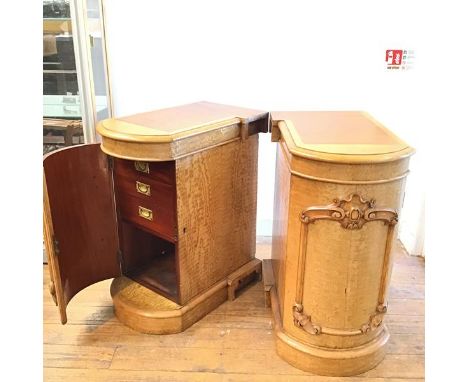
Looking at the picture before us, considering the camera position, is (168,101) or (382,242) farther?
(168,101)

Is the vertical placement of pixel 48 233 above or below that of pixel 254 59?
below

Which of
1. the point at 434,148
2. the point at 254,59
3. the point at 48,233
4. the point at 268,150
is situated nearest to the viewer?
the point at 434,148

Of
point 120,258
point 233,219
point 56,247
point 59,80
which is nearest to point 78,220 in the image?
point 56,247

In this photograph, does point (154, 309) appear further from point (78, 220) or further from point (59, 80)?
point (59, 80)

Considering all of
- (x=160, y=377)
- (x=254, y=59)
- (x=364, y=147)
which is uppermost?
(x=254, y=59)

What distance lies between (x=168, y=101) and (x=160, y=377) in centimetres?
140

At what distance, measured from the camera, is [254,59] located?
2.22 metres

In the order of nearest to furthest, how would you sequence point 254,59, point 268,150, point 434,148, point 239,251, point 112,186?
point 434,148
point 112,186
point 239,251
point 254,59
point 268,150

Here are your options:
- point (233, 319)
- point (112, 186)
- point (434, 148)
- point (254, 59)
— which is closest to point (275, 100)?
point (254, 59)

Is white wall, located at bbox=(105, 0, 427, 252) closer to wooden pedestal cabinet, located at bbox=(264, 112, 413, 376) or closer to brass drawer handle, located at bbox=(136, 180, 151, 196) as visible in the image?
wooden pedestal cabinet, located at bbox=(264, 112, 413, 376)

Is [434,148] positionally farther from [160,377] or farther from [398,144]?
[160,377]

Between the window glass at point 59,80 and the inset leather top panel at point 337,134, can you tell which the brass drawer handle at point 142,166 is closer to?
the inset leather top panel at point 337,134

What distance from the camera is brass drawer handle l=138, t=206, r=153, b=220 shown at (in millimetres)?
1674

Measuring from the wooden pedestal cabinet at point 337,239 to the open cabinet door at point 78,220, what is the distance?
743mm
